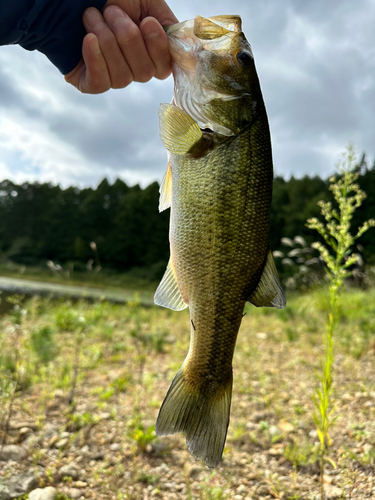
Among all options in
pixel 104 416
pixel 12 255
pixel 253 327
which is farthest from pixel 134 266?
pixel 104 416

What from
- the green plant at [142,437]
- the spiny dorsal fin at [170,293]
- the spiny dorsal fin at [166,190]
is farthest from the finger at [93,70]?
the green plant at [142,437]

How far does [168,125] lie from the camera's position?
1.69m

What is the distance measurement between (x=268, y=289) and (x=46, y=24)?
1.80 meters

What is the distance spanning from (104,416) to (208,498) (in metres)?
1.45

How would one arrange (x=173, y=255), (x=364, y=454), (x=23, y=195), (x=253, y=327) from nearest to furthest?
(x=173, y=255)
(x=364, y=454)
(x=253, y=327)
(x=23, y=195)

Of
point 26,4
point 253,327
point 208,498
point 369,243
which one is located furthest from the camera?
point 369,243

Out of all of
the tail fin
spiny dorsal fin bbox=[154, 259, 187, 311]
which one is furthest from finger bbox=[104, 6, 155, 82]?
the tail fin

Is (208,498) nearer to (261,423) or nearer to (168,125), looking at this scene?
(261,423)

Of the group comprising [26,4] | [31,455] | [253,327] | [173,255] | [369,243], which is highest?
[369,243]

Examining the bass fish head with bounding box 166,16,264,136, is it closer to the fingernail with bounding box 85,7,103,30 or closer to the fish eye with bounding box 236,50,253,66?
the fish eye with bounding box 236,50,253,66

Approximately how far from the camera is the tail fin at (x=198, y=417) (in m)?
1.54

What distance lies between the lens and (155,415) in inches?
141

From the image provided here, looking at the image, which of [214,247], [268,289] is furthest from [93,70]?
[268,289]

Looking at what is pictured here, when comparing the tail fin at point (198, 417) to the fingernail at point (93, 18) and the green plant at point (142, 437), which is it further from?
the fingernail at point (93, 18)
